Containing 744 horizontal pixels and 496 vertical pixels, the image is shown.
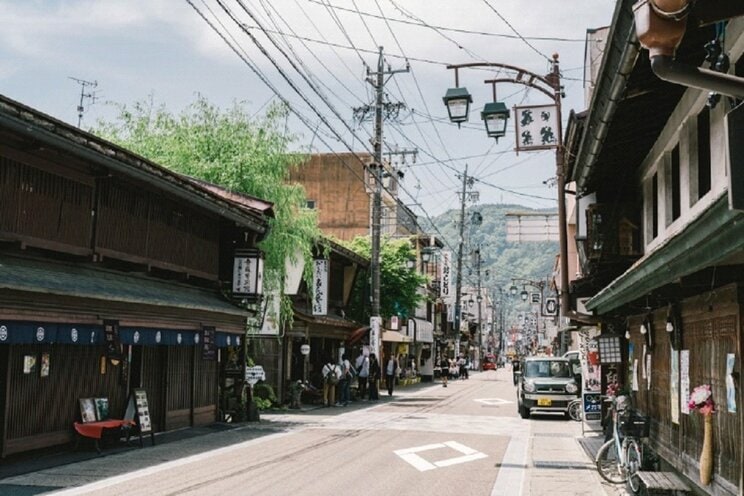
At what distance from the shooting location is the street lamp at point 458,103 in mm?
18094

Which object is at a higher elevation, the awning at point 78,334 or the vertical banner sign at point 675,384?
the awning at point 78,334

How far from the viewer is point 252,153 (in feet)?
91.2

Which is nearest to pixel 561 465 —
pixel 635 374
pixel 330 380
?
pixel 635 374

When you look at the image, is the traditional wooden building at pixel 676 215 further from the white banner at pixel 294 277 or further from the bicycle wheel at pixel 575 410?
the white banner at pixel 294 277

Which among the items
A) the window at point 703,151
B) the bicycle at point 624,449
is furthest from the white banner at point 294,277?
the window at point 703,151

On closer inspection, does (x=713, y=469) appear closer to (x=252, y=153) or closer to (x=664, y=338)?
(x=664, y=338)

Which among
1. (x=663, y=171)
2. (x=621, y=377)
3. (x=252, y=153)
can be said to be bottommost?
(x=621, y=377)

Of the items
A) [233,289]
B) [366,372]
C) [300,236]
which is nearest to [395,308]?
[366,372]

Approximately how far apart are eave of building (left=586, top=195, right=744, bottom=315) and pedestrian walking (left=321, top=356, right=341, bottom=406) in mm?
22864

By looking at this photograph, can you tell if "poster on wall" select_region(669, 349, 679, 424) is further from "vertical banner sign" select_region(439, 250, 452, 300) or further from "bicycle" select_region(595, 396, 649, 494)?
"vertical banner sign" select_region(439, 250, 452, 300)

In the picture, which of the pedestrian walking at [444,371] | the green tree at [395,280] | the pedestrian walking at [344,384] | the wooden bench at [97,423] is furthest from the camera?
the pedestrian walking at [444,371]

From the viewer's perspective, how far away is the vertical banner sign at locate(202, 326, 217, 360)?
21.2 metres

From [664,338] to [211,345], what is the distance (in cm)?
1298

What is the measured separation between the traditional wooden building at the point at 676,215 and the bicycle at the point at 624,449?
0.46 m
